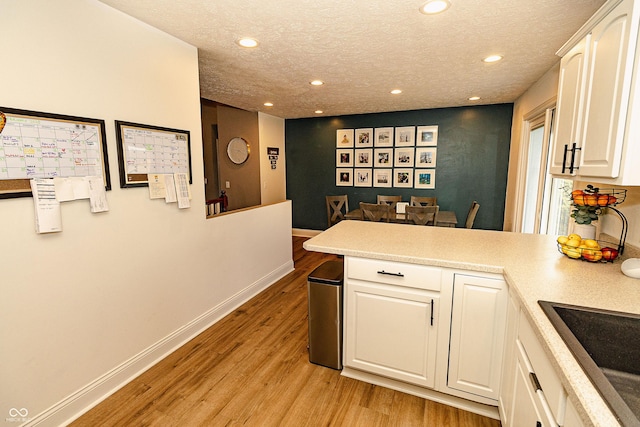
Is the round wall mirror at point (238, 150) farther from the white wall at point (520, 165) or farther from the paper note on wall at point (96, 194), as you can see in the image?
the white wall at point (520, 165)

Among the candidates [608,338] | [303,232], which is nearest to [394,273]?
[608,338]

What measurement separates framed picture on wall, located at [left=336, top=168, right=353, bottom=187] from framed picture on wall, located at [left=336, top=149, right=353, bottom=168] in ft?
0.31

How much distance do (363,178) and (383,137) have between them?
0.80 metres

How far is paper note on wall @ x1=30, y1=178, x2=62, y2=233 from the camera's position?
1467 mm

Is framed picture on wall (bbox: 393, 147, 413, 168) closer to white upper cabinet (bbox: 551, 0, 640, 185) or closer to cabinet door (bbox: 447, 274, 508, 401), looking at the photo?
white upper cabinet (bbox: 551, 0, 640, 185)

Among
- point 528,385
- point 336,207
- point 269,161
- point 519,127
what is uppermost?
point 519,127

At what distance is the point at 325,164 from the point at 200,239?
3.62m

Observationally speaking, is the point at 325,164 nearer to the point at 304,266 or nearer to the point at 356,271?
the point at 304,266

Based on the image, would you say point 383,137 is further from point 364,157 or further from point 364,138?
point 364,157

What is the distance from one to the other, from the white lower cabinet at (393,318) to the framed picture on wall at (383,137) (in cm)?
380

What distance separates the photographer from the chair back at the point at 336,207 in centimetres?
510

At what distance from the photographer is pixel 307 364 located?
219 cm

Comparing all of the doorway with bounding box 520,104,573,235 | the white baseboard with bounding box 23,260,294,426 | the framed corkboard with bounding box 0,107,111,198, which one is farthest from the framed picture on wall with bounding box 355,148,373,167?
the framed corkboard with bounding box 0,107,111,198

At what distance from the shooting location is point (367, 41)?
2168 millimetres
